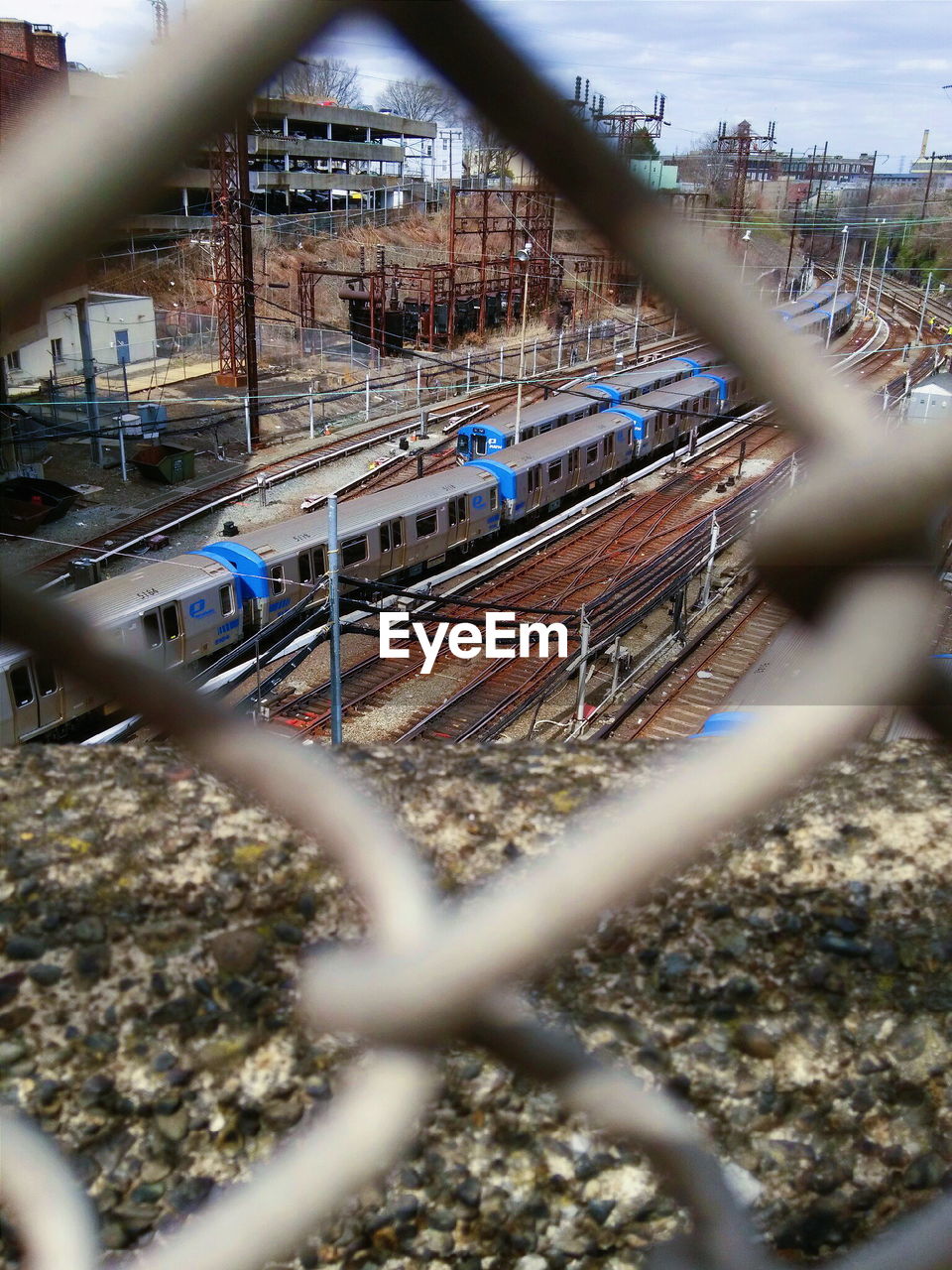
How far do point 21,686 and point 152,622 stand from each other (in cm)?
163

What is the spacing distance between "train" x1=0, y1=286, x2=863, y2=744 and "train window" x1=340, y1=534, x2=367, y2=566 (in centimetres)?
1

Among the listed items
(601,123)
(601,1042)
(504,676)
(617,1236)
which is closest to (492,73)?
(601,123)

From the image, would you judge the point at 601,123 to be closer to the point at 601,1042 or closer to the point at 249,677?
the point at 601,1042

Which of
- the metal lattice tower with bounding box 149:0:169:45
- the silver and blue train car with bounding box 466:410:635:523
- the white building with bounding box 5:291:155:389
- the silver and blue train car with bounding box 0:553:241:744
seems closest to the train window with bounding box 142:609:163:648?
the silver and blue train car with bounding box 0:553:241:744

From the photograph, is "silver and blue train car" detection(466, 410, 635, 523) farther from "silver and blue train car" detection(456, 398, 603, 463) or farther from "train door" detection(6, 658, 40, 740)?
"train door" detection(6, 658, 40, 740)

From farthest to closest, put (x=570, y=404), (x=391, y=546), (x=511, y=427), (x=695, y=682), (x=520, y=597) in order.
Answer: (x=570, y=404), (x=511, y=427), (x=391, y=546), (x=520, y=597), (x=695, y=682)

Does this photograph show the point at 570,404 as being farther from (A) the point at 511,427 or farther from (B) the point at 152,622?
(B) the point at 152,622

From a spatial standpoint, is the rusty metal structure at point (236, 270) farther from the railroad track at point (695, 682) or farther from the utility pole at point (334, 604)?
the utility pole at point (334, 604)

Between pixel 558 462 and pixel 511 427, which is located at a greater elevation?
pixel 511 427

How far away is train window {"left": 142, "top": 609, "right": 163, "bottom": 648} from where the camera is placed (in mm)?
10016

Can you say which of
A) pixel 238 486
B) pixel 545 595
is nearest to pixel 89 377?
pixel 238 486

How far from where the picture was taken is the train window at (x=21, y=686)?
28.3 ft

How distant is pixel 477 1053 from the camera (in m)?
1.15

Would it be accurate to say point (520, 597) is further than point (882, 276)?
No
